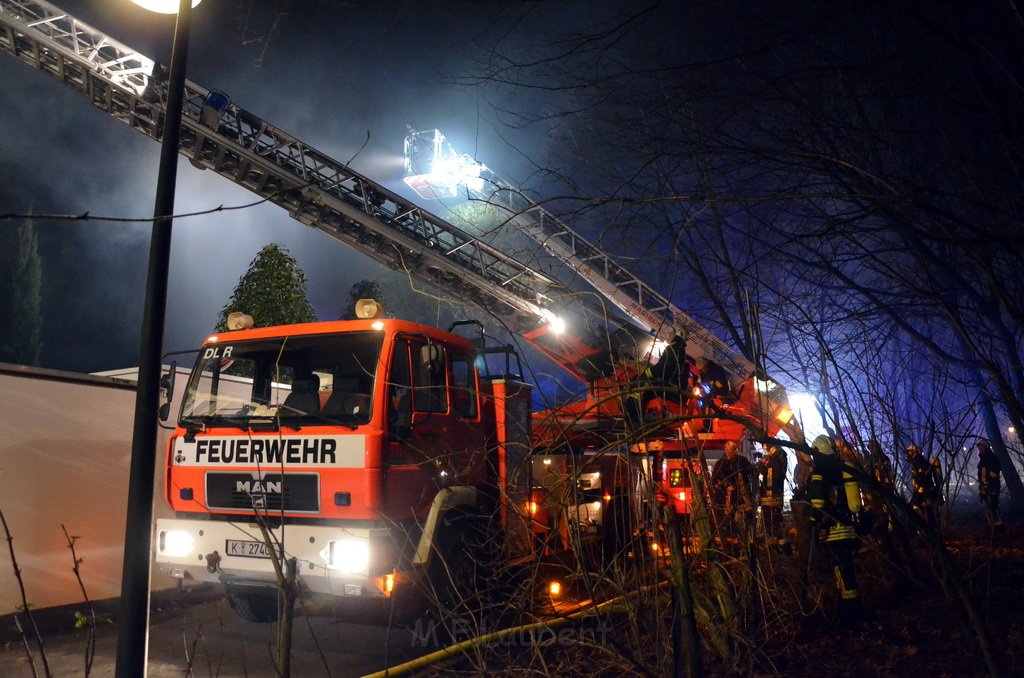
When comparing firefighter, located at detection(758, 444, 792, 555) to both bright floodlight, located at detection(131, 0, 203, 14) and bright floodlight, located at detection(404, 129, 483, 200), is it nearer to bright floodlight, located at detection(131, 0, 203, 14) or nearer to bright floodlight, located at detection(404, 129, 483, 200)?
bright floodlight, located at detection(404, 129, 483, 200)

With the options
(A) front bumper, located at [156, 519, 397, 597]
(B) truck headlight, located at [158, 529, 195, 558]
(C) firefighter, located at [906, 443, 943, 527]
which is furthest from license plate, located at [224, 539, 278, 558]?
(C) firefighter, located at [906, 443, 943, 527]

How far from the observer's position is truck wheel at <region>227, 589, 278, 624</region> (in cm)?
650

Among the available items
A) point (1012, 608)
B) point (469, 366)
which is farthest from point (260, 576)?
point (1012, 608)

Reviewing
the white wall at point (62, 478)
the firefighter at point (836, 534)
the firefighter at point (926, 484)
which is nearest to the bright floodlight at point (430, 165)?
the white wall at point (62, 478)

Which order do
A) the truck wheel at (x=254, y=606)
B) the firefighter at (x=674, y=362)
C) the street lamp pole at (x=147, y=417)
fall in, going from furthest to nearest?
the truck wheel at (x=254, y=606) < the firefighter at (x=674, y=362) < the street lamp pole at (x=147, y=417)

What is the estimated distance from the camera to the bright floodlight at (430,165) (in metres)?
8.52

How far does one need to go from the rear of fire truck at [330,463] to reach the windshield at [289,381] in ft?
0.04

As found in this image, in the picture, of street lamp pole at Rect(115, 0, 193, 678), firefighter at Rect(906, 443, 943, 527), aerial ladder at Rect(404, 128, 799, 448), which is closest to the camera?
street lamp pole at Rect(115, 0, 193, 678)

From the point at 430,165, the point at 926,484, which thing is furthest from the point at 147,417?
the point at 430,165

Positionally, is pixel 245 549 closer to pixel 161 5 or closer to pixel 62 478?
pixel 62 478

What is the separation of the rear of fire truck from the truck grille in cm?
1

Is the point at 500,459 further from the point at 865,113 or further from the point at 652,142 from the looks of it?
the point at 865,113

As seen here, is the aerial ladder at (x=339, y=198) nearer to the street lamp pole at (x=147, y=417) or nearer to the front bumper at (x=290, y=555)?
the street lamp pole at (x=147, y=417)

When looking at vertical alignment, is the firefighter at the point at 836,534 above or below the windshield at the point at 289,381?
Answer: below
